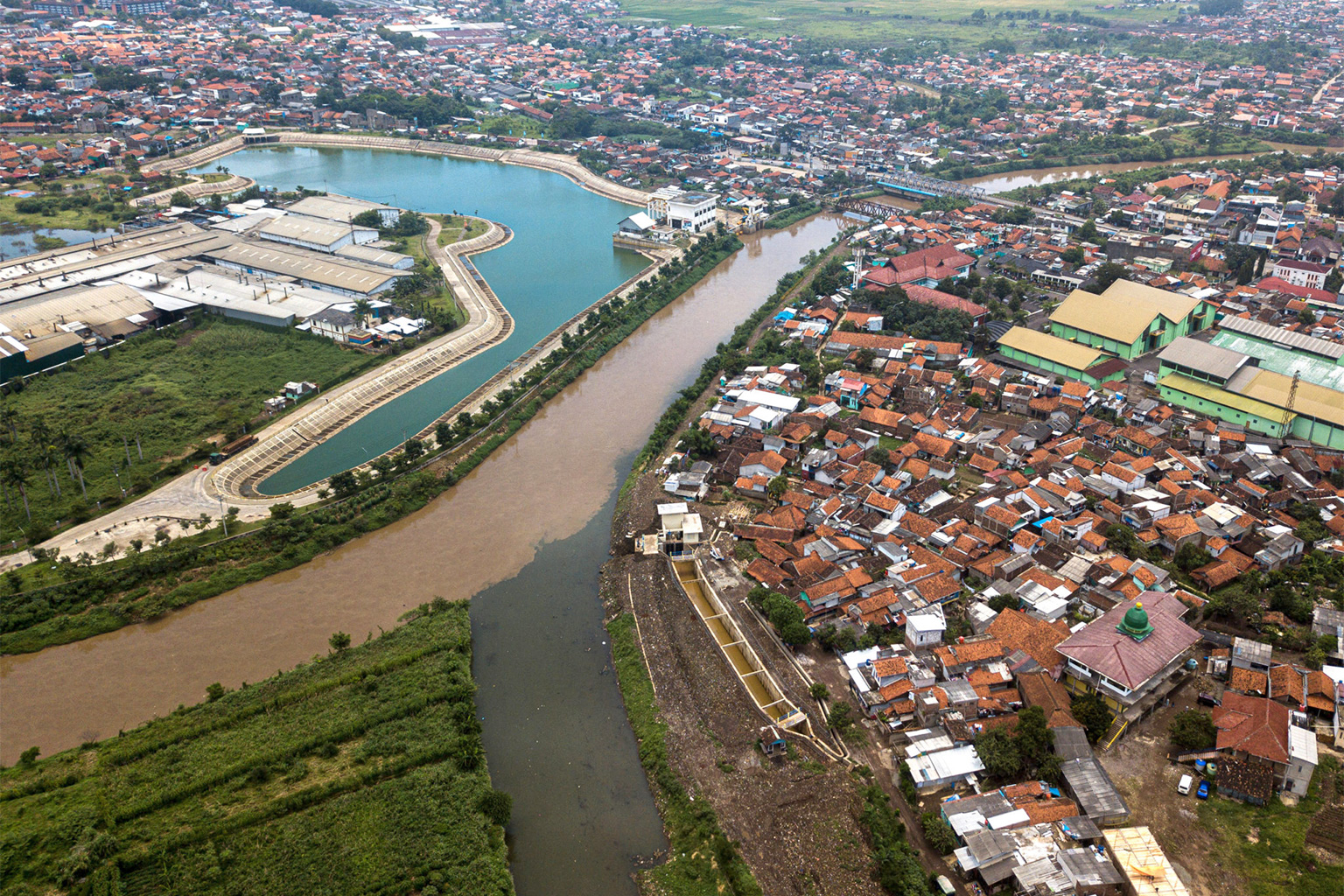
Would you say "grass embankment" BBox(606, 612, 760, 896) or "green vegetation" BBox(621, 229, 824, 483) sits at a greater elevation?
"green vegetation" BBox(621, 229, 824, 483)

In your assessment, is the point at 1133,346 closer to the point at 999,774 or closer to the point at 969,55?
the point at 999,774

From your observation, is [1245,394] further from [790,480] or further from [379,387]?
[379,387]

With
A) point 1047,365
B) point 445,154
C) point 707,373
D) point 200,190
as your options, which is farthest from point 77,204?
point 1047,365

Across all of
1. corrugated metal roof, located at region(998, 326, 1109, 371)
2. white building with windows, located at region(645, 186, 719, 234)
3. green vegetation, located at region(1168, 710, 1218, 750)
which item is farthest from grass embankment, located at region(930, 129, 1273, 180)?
green vegetation, located at region(1168, 710, 1218, 750)

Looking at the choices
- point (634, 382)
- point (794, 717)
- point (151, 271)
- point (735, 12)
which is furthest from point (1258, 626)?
point (735, 12)

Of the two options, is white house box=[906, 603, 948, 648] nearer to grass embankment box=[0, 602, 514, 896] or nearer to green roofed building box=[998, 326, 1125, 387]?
grass embankment box=[0, 602, 514, 896]

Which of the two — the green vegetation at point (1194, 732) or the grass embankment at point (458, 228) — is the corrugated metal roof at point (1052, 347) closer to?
the green vegetation at point (1194, 732)
